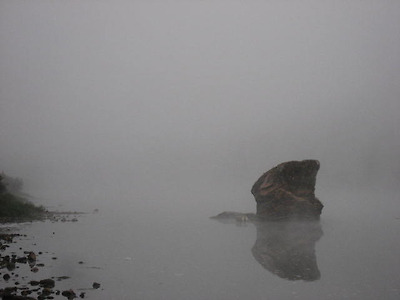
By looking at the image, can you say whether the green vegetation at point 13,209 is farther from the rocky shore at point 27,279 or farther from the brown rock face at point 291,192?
the brown rock face at point 291,192

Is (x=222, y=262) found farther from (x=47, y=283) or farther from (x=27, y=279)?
(x=27, y=279)

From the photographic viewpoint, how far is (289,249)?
92.2ft

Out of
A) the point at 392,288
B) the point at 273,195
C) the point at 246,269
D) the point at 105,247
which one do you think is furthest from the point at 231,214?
the point at 392,288

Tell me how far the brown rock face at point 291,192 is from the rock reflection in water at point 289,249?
7.90 ft

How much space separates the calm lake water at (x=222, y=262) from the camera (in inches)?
670

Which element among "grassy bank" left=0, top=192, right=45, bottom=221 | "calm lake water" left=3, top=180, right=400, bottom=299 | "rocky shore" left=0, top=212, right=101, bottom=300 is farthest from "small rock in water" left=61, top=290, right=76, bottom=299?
"grassy bank" left=0, top=192, right=45, bottom=221

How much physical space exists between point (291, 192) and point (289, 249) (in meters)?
19.7

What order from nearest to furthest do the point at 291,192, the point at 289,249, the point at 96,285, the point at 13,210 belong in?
Answer: the point at 96,285, the point at 289,249, the point at 13,210, the point at 291,192

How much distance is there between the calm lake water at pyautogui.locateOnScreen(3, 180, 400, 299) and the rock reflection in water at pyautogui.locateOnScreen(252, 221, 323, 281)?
0.22 feet

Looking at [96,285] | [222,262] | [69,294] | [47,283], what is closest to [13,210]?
[47,283]

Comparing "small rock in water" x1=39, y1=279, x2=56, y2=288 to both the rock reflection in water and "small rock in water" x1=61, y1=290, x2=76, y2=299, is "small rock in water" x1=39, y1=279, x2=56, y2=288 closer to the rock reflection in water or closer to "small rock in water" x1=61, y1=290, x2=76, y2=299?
"small rock in water" x1=61, y1=290, x2=76, y2=299

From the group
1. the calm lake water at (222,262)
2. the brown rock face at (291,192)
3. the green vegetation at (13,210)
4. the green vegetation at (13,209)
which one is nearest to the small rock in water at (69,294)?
the calm lake water at (222,262)

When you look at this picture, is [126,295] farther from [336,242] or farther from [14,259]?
[336,242]

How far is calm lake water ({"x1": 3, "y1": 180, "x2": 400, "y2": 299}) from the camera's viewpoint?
17.0m
